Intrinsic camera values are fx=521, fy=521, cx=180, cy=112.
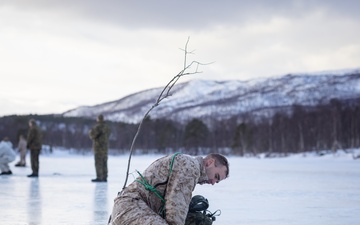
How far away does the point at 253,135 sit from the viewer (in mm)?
93625

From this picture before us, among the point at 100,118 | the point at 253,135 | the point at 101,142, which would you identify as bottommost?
the point at 101,142

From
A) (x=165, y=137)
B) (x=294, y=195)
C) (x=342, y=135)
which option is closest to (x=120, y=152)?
(x=165, y=137)

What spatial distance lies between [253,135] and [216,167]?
90.9 m

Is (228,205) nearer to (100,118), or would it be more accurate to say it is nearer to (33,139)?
(100,118)

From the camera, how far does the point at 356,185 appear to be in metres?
15.7

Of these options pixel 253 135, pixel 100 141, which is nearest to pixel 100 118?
pixel 100 141

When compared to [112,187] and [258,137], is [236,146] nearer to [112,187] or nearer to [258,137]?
[258,137]

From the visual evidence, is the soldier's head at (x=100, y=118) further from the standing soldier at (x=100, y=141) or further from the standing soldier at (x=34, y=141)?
the standing soldier at (x=34, y=141)

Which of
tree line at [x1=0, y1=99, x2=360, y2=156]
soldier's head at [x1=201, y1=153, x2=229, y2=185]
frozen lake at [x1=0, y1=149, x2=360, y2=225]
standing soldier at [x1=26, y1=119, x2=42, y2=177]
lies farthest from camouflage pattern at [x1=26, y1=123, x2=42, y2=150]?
tree line at [x1=0, y1=99, x2=360, y2=156]

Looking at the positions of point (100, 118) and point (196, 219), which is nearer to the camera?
point (196, 219)

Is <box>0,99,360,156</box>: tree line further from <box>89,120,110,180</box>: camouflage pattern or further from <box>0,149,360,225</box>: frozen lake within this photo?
<box>0,149,360,225</box>: frozen lake

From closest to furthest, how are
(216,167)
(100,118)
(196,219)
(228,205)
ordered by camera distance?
(216,167) → (196,219) → (228,205) → (100,118)

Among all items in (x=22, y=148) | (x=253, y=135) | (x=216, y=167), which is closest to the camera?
(x=216, y=167)

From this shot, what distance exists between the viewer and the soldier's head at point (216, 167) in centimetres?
376
